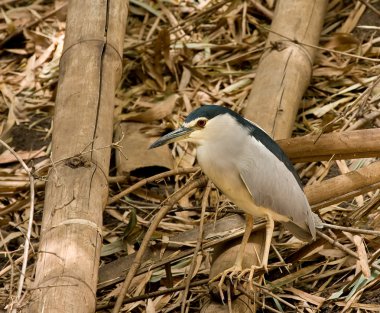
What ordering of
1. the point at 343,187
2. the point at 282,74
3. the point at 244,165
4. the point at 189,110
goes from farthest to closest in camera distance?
the point at 189,110
the point at 282,74
the point at 343,187
the point at 244,165

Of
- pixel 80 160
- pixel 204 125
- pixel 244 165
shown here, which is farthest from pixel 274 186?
pixel 80 160

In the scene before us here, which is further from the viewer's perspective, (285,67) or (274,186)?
(285,67)

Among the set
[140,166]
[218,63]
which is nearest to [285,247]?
[140,166]

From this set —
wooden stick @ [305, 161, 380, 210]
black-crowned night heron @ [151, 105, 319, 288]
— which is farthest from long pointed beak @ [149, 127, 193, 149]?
wooden stick @ [305, 161, 380, 210]

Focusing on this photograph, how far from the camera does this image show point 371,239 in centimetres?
407

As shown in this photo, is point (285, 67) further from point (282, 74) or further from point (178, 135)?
point (178, 135)

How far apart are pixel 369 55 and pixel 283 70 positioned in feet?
2.86

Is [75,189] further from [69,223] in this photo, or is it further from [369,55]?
[369,55]

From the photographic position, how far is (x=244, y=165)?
353 cm

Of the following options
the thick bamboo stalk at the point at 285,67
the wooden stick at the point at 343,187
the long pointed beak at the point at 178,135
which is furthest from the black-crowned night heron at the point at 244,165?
the thick bamboo stalk at the point at 285,67

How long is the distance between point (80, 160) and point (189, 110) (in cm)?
161

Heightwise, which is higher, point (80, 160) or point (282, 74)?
point (282, 74)

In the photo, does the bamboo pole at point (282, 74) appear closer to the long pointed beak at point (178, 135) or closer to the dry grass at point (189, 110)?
the dry grass at point (189, 110)

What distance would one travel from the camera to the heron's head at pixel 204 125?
3.55 meters
